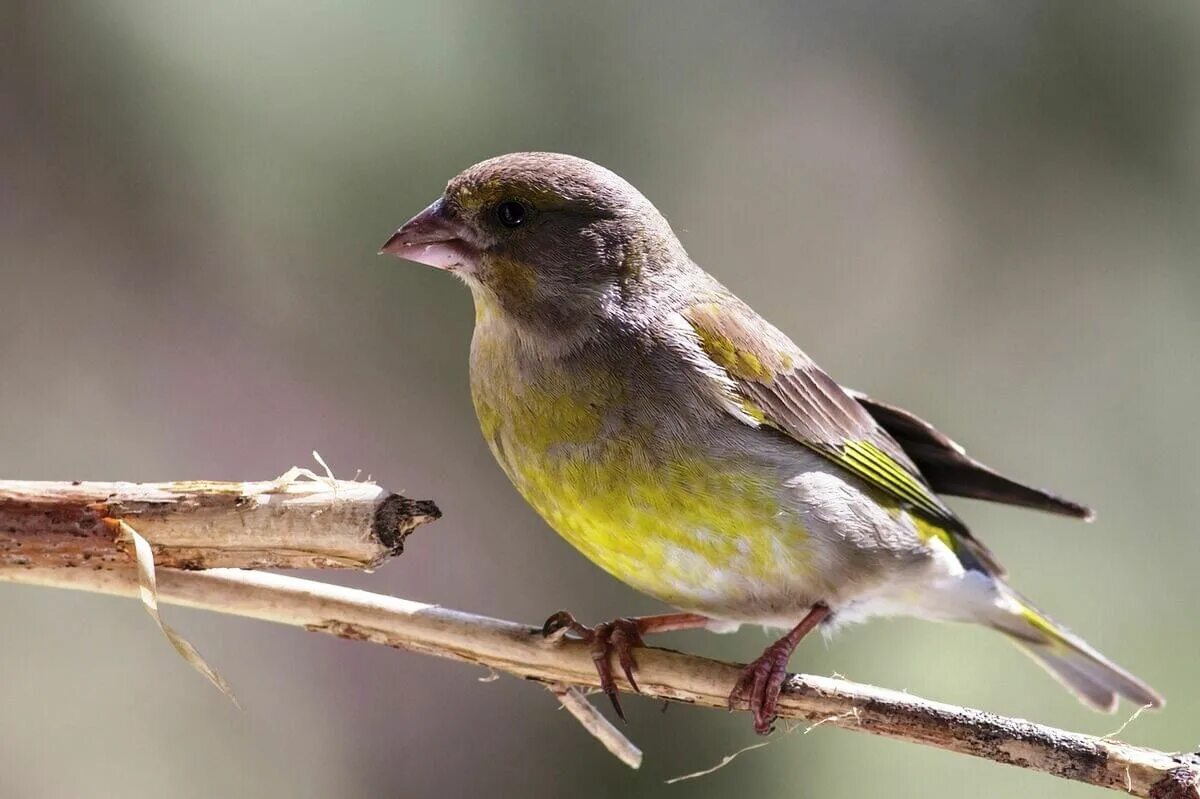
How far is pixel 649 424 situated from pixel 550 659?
1.50 ft

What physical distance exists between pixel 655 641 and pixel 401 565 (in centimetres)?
97

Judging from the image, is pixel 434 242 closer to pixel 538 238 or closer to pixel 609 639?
pixel 538 238

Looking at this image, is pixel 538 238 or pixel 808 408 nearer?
pixel 538 238

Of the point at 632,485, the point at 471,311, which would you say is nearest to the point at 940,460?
the point at 632,485

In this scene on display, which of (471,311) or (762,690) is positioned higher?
(471,311)

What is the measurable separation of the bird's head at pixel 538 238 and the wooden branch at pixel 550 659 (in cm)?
57

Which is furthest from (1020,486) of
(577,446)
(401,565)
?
(401,565)

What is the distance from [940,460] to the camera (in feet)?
9.45

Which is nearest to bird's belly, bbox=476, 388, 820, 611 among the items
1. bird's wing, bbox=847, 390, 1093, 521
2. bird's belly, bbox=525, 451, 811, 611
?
bird's belly, bbox=525, 451, 811, 611

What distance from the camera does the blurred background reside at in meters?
3.69

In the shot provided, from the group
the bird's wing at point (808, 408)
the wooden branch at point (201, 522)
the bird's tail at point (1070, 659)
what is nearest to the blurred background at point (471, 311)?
the bird's tail at point (1070, 659)

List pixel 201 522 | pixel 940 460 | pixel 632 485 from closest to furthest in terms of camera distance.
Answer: pixel 201 522 → pixel 632 485 → pixel 940 460

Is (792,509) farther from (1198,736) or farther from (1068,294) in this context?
(1068,294)

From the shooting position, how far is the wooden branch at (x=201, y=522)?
2000mm
